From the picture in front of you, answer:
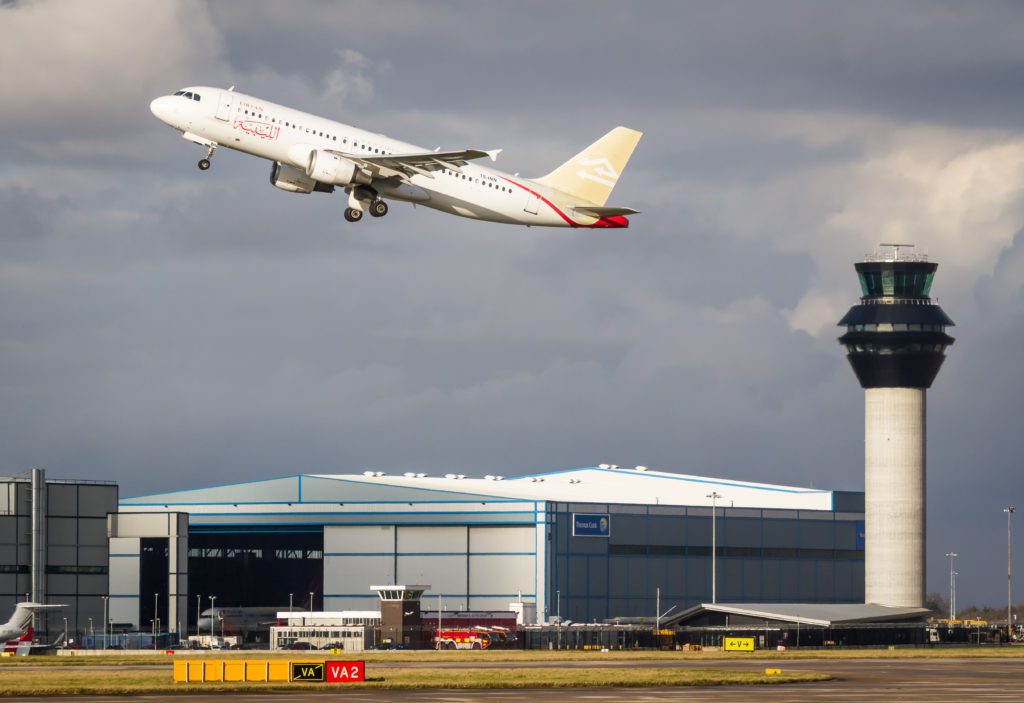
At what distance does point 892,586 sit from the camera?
174250mm

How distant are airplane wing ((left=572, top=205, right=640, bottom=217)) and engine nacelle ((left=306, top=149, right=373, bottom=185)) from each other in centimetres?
1079

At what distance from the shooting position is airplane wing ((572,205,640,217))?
82.3 meters

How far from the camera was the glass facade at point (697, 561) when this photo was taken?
156m

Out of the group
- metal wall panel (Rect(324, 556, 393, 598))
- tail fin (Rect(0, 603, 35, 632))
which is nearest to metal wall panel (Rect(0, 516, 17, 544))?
tail fin (Rect(0, 603, 35, 632))

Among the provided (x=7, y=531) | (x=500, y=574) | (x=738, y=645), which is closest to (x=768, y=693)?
(x=738, y=645)

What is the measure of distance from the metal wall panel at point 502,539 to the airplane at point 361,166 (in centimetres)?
7108

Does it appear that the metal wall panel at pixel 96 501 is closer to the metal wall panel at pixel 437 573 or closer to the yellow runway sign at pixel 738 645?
the metal wall panel at pixel 437 573

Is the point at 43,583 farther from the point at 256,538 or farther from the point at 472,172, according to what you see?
the point at 472,172

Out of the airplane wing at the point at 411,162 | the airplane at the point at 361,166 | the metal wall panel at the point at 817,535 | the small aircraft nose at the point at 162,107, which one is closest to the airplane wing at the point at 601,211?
the airplane at the point at 361,166

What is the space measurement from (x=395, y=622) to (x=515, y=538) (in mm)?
20675

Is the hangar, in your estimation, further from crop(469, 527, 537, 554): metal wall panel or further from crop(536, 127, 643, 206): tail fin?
crop(536, 127, 643, 206): tail fin

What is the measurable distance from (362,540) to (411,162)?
8131 centimetres

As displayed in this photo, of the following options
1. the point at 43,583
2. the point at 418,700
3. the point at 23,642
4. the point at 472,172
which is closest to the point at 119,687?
the point at 418,700

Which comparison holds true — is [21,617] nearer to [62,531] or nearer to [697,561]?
[62,531]
